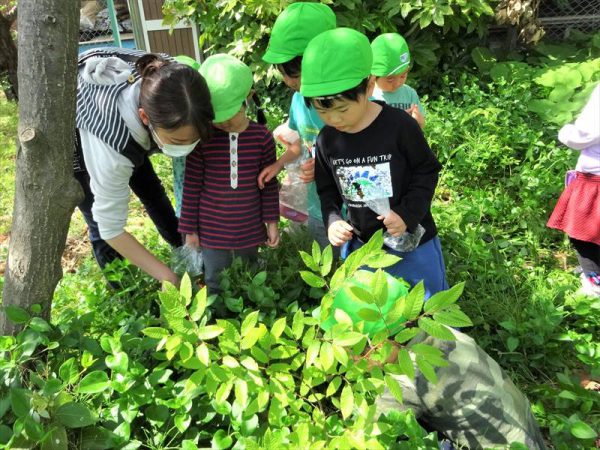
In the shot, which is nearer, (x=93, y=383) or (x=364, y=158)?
(x=93, y=383)

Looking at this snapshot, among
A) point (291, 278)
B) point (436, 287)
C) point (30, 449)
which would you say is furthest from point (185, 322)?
point (436, 287)

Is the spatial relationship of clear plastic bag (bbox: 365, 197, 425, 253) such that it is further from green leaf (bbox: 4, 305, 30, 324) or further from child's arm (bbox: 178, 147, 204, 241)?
green leaf (bbox: 4, 305, 30, 324)

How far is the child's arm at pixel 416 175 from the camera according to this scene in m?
1.69

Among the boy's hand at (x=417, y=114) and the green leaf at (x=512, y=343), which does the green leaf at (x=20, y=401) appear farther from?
the boy's hand at (x=417, y=114)

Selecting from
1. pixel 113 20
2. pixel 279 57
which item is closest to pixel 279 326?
pixel 279 57


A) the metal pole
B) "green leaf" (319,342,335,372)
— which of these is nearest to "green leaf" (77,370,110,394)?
"green leaf" (319,342,335,372)

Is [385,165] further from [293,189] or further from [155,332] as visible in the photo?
[155,332]

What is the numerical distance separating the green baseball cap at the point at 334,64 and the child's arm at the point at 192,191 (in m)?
0.62

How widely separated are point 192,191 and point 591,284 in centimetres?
198

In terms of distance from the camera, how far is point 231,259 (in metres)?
2.05

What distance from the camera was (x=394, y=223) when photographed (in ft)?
5.49

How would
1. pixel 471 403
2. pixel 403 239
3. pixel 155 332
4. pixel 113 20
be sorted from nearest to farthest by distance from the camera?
pixel 155 332, pixel 471 403, pixel 403 239, pixel 113 20

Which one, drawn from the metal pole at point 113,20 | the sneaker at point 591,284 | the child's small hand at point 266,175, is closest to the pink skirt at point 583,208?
the sneaker at point 591,284

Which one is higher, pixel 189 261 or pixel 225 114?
pixel 225 114
